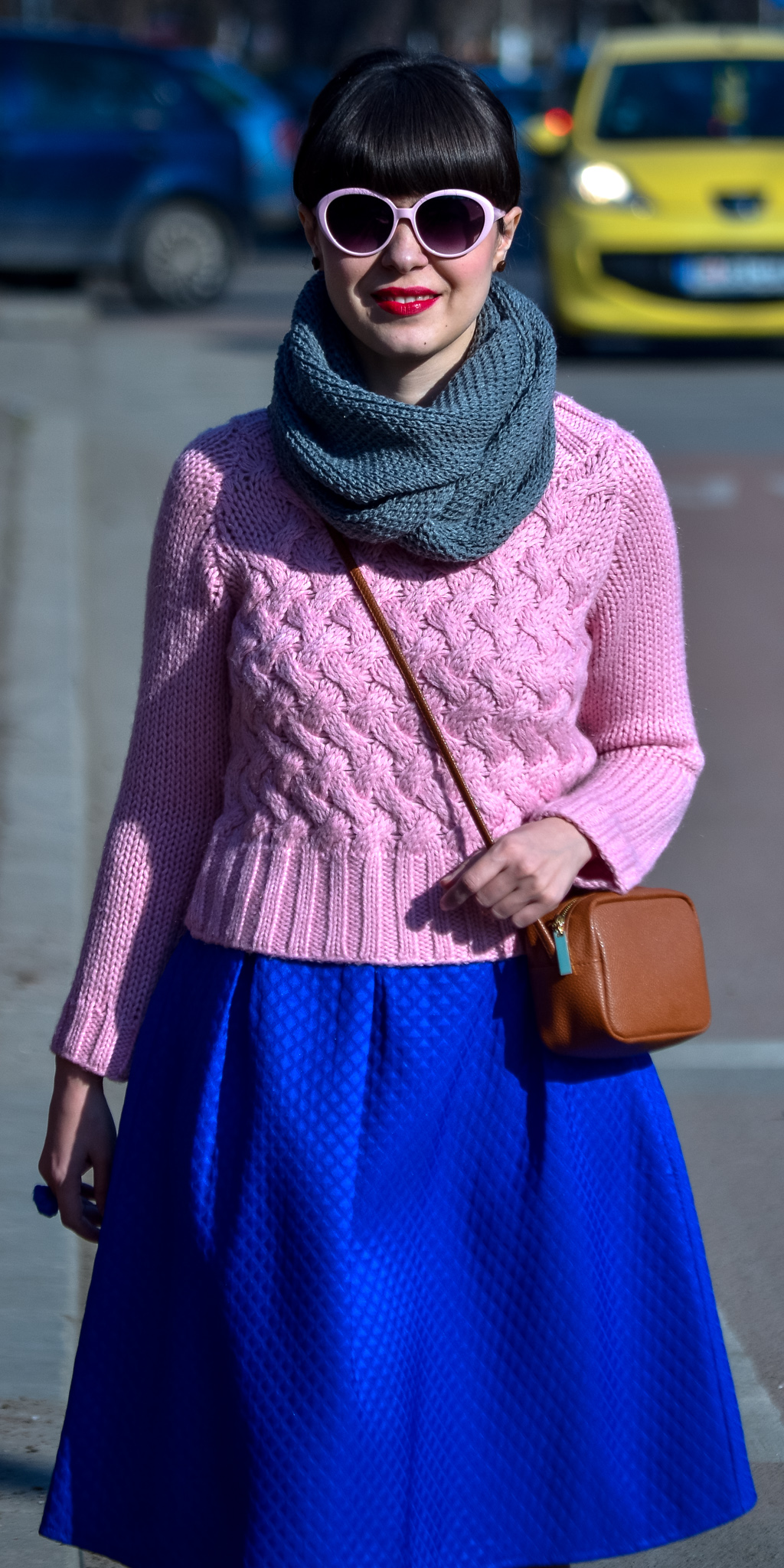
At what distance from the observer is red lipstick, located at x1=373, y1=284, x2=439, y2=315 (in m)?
2.01

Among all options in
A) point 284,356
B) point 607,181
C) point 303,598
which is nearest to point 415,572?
point 303,598

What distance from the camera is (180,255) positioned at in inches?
676

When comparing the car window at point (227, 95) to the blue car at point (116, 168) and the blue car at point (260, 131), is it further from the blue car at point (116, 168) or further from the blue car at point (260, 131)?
the blue car at point (116, 168)

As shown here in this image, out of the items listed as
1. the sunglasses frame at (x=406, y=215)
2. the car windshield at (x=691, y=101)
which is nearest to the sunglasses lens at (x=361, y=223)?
the sunglasses frame at (x=406, y=215)

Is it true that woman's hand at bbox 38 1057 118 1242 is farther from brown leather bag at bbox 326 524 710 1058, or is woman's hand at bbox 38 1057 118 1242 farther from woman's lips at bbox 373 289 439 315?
woman's lips at bbox 373 289 439 315

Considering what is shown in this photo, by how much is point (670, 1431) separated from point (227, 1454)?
1.46 feet

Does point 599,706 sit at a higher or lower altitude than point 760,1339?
higher

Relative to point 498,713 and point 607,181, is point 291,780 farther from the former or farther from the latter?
point 607,181

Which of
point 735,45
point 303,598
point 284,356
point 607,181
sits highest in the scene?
point 735,45

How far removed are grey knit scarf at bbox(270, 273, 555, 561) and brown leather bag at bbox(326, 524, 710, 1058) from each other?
8 cm

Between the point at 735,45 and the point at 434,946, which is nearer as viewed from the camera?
the point at 434,946

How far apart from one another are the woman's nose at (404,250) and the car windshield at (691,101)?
11.6m

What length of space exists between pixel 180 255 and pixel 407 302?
1572cm

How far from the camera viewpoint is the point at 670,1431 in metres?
2.13
